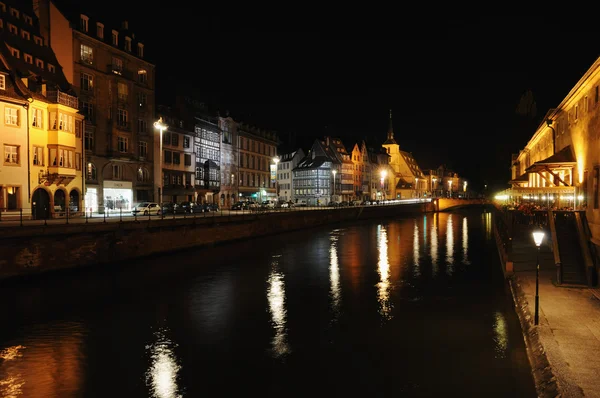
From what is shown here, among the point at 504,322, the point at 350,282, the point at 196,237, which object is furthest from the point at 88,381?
the point at 196,237

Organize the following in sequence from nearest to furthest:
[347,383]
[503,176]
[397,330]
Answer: [347,383] < [397,330] < [503,176]

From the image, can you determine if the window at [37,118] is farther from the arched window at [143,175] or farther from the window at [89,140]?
the arched window at [143,175]

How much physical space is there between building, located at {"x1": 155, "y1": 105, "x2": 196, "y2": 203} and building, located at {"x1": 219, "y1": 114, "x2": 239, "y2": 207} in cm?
996

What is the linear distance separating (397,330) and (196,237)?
1083 inches

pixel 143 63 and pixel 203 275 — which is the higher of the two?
pixel 143 63

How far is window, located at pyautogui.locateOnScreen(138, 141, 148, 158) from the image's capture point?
58494mm

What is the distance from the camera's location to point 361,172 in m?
128

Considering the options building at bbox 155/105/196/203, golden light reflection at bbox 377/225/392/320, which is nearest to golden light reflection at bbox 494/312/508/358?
golden light reflection at bbox 377/225/392/320

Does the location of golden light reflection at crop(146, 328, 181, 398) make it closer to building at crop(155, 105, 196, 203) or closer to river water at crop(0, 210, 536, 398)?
river water at crop(0, 210, 536, 398)

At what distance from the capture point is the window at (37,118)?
3941 cm

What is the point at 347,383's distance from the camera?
1396cm

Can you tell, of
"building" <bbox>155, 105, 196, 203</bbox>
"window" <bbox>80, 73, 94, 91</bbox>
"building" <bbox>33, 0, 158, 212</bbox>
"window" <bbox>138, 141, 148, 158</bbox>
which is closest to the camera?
Answer: "building" <bbox>33, 0, 158, 212</bbox>

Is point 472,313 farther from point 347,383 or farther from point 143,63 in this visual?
point 143,63

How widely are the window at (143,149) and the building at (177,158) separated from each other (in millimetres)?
3877
